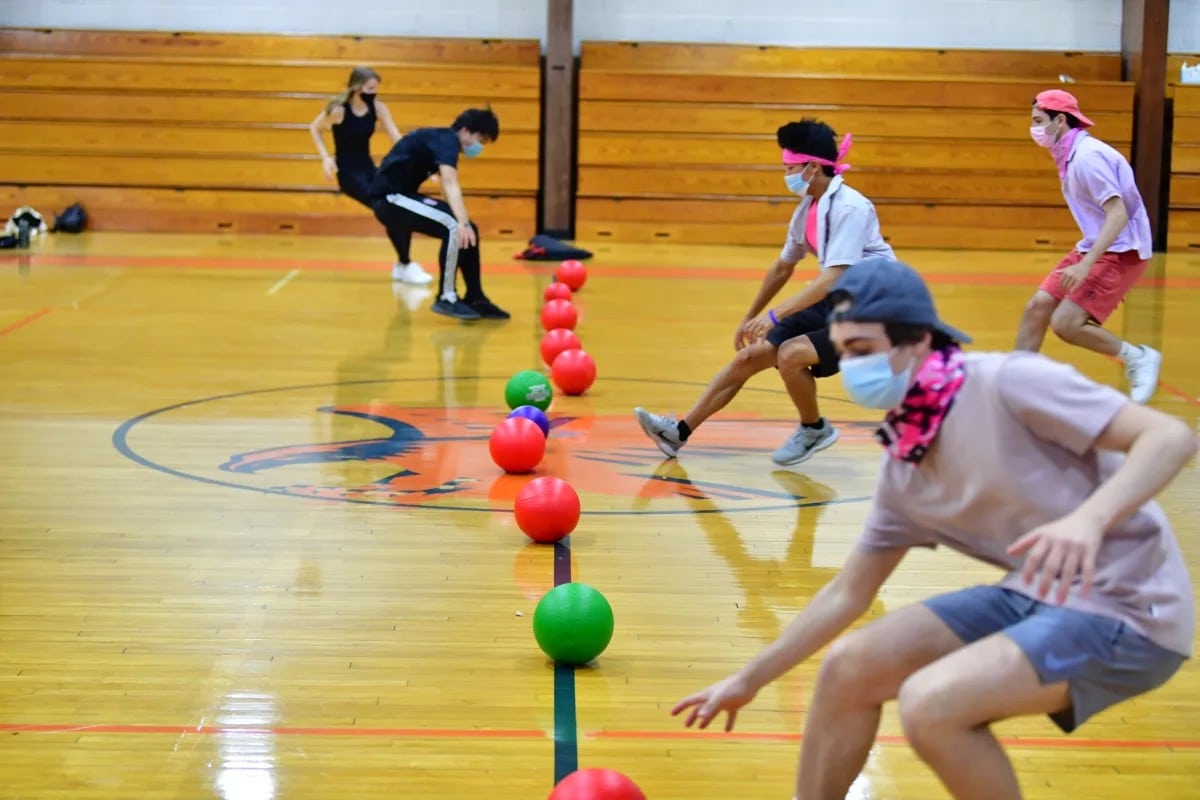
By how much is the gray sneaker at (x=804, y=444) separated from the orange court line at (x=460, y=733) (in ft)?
10.9

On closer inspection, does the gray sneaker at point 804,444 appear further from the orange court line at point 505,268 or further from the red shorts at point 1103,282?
the orange court line at point 505,268

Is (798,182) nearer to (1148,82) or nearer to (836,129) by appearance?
(836,129)

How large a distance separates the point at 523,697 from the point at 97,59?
16.5 metres

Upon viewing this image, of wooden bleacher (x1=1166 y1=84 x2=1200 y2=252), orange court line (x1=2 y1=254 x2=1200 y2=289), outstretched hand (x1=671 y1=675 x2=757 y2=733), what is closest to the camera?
outstretched hand (x1=671 y1=675 x2=757 y2=733)

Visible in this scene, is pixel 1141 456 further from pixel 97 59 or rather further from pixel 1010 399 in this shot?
pixel 97 59

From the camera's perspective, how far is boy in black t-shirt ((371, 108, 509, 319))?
1192cm

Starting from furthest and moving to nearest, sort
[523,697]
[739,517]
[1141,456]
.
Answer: [739,517] < [523,697] < [1141,456]

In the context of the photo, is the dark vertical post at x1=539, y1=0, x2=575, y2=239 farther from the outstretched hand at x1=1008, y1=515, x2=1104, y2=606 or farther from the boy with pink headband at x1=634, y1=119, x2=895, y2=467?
the outstretched hand at x1=1008, y1=515, x2=1104, y2=606

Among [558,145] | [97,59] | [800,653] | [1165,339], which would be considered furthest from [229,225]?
[800,653]

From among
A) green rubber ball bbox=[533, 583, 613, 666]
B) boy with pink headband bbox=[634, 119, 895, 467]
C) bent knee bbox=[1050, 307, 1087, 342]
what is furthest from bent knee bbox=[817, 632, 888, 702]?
bent knee bbox=[1050, 307, 1087, 342]

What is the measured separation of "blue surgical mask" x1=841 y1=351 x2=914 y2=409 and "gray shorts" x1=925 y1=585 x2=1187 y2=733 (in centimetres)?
48

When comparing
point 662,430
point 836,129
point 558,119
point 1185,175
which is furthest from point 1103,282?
point 1185,175

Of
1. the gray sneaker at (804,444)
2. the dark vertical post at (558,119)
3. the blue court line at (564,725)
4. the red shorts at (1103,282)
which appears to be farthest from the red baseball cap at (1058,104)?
the dark vertical post at (558,119)

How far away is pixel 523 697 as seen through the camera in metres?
4.31
